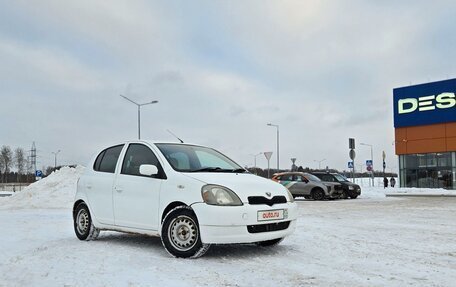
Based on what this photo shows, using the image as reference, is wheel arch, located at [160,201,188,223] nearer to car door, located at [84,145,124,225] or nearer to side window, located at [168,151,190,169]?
side window, located at [168,151,190,169]

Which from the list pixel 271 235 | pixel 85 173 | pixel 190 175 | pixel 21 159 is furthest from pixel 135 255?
pixel 21 159

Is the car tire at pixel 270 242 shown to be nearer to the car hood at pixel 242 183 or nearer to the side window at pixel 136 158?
the car hood at pixel 242 183

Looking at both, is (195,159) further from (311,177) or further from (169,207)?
(311,177)

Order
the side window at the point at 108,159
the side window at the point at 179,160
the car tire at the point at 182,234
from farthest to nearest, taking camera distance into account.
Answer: the side window at the point at 108,159
the side window at the point at 179,160
the car tire at the point at 182,234

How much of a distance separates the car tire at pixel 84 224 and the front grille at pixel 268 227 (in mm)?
2989

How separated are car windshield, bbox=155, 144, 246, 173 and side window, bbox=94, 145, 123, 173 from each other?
955 millimetres

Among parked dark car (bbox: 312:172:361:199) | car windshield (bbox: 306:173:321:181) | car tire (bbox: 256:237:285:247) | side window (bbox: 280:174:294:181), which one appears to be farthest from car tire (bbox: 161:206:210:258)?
parked dark car (bbox: 312:172:361:199)

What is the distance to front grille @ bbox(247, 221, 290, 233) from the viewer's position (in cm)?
594

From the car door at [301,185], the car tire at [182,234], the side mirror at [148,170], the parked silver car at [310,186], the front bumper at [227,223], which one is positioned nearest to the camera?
the front bumper at [227,223]

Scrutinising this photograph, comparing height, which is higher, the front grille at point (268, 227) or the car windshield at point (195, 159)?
the car windshield at point (195, 159)

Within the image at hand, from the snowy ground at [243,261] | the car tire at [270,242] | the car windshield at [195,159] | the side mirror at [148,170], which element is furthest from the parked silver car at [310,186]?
the side mirror at [148,170]

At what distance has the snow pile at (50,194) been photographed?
1911 cm

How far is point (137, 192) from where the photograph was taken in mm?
6773

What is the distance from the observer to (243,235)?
Result: 5859 mm
